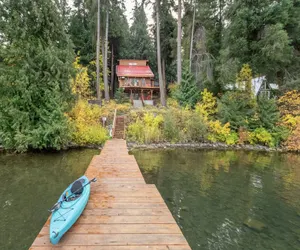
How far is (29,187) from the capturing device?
280 inches

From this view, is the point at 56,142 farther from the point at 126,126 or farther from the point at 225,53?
the point at 225,53

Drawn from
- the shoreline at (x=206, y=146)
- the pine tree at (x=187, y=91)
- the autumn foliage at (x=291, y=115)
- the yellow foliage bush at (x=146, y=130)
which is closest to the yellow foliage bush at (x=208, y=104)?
the pine tree at (x=187, y=91)

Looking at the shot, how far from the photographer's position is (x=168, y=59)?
29.2m

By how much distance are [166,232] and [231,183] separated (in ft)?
19.1

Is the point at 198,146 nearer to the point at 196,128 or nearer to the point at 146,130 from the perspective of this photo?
the point at 196,128

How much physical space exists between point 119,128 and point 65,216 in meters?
12.0

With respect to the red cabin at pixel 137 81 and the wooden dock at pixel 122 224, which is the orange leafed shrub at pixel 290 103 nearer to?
the wooden dock at pixel 122 224

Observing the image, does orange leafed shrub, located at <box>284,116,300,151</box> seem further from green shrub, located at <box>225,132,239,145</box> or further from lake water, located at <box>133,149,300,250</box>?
green shrub, located at <box>225,132,239,145</box>

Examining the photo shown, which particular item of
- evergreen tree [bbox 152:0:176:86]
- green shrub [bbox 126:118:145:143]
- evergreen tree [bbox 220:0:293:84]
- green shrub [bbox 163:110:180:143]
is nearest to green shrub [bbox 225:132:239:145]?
green shrub [bbox 163:110:180:143]

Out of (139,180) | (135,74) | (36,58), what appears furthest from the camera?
(135,74)

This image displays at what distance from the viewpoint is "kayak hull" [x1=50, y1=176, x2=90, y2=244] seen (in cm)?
286

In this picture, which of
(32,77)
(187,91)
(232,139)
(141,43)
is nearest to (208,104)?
(187,91)

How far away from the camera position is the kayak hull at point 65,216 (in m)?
2.86

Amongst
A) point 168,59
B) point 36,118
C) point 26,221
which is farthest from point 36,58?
point 168,59
